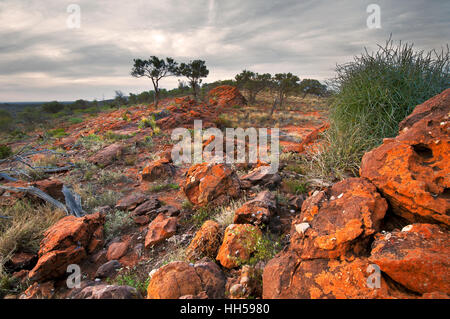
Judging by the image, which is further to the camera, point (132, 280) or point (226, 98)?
point (226, 98)

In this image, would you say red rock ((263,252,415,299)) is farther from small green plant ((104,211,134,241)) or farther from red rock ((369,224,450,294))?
small green plant ((104,211,134,241))

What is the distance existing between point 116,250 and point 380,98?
5.21m

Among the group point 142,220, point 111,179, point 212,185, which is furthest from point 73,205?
point 212,185


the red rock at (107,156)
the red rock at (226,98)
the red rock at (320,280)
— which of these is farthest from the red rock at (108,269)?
the red rock at (226,98)

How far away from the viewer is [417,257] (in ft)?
4.36

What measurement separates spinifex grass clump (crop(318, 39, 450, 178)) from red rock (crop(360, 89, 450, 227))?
4.93 ft

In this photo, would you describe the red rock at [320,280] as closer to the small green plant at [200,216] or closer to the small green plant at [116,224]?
the small green plant at [200,216]

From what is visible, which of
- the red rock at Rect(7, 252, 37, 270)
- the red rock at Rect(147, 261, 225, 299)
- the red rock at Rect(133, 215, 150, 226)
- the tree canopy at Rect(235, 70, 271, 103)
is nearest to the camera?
the red rock at Rect(147, 261, 225, 299)

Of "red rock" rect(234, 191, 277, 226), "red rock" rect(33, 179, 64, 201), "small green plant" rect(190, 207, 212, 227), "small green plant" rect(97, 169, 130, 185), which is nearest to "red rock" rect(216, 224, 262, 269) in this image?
"red rock" rect(234, 191, 277, 226)

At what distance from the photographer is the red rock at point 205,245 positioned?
246 centimetres

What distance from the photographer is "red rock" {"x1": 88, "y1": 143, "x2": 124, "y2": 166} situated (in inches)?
291

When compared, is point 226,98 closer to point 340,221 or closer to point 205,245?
point 205,245
